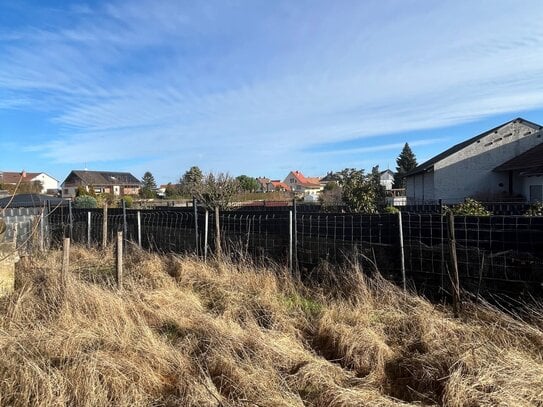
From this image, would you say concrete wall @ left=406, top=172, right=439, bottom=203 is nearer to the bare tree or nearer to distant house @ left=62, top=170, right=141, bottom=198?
the bare tree

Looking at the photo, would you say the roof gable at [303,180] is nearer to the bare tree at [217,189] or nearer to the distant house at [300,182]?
the distant house at [300,182]

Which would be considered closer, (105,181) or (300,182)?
(105,181)

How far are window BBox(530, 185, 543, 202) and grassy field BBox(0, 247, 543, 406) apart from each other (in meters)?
19.4

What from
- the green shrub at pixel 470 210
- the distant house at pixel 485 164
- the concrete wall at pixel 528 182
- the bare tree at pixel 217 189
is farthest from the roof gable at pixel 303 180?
the green shrub at pixel 470 210

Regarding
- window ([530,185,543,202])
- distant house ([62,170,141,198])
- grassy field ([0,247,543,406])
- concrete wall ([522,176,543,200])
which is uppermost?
distant house ([62,170,141,198])

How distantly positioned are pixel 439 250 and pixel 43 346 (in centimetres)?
488

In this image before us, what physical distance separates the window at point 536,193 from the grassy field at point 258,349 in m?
19.4

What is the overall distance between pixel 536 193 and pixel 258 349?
890 inches

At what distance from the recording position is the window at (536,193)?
70.7ft

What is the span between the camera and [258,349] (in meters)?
3.98

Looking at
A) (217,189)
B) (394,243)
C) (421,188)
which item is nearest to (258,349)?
(394,243)

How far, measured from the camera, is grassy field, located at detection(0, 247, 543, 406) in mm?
3279

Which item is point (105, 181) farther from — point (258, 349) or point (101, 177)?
→ point (258, 349)

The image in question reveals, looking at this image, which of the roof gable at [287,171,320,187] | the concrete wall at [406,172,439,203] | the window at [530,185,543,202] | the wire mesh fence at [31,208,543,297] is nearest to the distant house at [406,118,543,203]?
the concrete wall at [406,172,439,203]
